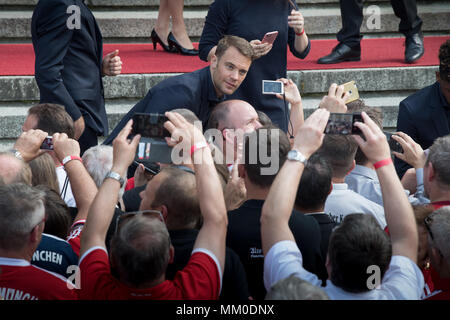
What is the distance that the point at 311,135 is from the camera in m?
1.86

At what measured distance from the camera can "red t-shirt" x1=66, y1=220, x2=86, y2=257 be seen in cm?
211

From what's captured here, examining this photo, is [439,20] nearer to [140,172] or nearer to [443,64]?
[443,64]

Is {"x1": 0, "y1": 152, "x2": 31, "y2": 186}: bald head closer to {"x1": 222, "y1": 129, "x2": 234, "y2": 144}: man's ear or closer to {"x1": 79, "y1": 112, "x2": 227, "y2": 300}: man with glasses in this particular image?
{"x1": 79, "y1": 112, "x2": 227, "y2": 300}: man with glasses

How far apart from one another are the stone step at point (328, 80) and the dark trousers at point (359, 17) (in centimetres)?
34

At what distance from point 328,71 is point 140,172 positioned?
7.87ft

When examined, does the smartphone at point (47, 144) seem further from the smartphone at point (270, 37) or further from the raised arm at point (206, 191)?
the smartphone at point (270, 37)

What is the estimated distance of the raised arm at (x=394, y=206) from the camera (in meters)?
1.78

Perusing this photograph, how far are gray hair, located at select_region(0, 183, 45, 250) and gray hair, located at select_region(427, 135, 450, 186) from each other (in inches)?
55.0

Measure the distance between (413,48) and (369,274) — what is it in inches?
145

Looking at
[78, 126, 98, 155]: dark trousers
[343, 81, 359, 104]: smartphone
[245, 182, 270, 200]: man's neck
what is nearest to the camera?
[245, 182, 270, 200]: man's neck

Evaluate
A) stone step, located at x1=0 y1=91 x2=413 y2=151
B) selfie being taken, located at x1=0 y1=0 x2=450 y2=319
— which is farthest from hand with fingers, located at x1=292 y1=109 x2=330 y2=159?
stone step, located at x1=0 y1=91 x2=413 y2=151

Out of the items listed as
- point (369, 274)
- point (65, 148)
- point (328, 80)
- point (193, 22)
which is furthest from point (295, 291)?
point (193, 22)

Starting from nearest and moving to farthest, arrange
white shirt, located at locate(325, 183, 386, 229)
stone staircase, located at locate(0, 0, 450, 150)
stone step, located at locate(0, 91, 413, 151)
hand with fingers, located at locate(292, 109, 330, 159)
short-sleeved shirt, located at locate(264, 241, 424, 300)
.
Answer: short-sleeved shirt, located at locate(264, 241, 424, 300) → hand with fingers, located at locate(292, 109, 330, 159) → white shirt, located at locate(325, 183, 386, 229) → stone step, located at locate(0, 91, 413, 151) → stone staircase, located at locate(0, 0, 450, 150)

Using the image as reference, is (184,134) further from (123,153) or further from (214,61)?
(214,61)
